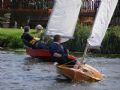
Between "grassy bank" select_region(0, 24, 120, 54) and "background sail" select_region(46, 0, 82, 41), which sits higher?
"background sail" select_region(46, 0, 82, 41)

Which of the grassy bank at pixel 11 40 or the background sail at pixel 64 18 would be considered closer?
the background sail at pixel 64 18

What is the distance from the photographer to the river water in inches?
826

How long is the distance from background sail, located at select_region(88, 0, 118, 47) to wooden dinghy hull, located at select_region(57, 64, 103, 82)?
3.20 ft

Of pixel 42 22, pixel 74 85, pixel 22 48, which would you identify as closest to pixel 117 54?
pixel 22 48

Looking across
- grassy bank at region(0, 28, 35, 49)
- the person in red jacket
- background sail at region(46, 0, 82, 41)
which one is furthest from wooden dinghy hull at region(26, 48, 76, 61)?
background sail at region(46, 0, 82, 41)

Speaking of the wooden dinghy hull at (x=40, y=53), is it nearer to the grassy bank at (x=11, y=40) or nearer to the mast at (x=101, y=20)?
the grassy bank at (x=11, y=40)

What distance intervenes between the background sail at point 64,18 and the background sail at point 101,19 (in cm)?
174

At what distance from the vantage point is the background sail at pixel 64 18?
77.1 ft

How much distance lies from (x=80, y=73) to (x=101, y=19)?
2041 mm

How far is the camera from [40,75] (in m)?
24.0

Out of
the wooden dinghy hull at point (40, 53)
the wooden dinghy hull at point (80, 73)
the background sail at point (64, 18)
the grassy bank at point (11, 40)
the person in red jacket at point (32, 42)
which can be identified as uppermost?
the background sail at point (64, 18)

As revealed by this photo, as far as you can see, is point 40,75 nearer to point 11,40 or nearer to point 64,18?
point 64,18

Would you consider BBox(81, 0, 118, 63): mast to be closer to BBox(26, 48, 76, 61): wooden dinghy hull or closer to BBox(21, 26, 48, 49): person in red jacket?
BBox(26, 48, 76, 61): wooden dinghy hull

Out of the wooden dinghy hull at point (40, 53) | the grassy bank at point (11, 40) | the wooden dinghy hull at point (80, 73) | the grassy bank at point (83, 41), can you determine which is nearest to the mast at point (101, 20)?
the wooden dinghy hull at point (80, 73)
